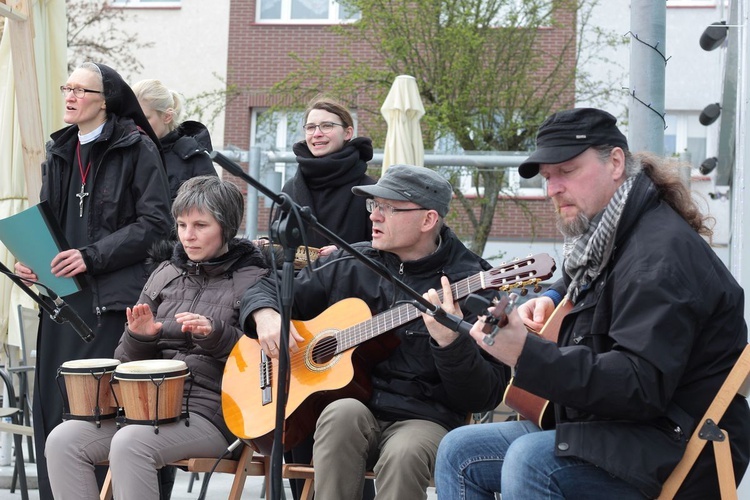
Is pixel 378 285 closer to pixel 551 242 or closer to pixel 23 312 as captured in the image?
→ pixel 23 312

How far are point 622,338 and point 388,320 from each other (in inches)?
52.5

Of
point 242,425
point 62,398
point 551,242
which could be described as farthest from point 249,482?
point 551,242

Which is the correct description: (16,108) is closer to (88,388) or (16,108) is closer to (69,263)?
(69,263)

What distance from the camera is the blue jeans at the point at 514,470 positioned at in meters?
3.00

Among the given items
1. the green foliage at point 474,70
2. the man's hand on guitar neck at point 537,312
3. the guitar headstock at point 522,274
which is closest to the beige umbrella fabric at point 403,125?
the guitar headstock at point 522,274

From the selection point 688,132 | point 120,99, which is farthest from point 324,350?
point 688,132

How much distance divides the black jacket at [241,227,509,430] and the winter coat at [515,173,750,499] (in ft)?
2.58

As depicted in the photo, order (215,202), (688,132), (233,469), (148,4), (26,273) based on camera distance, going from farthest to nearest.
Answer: (148,4) < (688,132) < (26,273) < (215,202) < (233,469)

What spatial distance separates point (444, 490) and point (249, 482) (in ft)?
14.8

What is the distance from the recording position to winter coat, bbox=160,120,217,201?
223 inches

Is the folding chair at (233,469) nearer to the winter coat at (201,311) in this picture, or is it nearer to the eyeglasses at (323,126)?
the winter coat at (201,311)

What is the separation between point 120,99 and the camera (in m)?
5.25

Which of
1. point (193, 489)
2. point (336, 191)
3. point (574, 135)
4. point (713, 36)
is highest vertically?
point (713, 36)

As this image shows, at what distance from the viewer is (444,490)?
342cm
